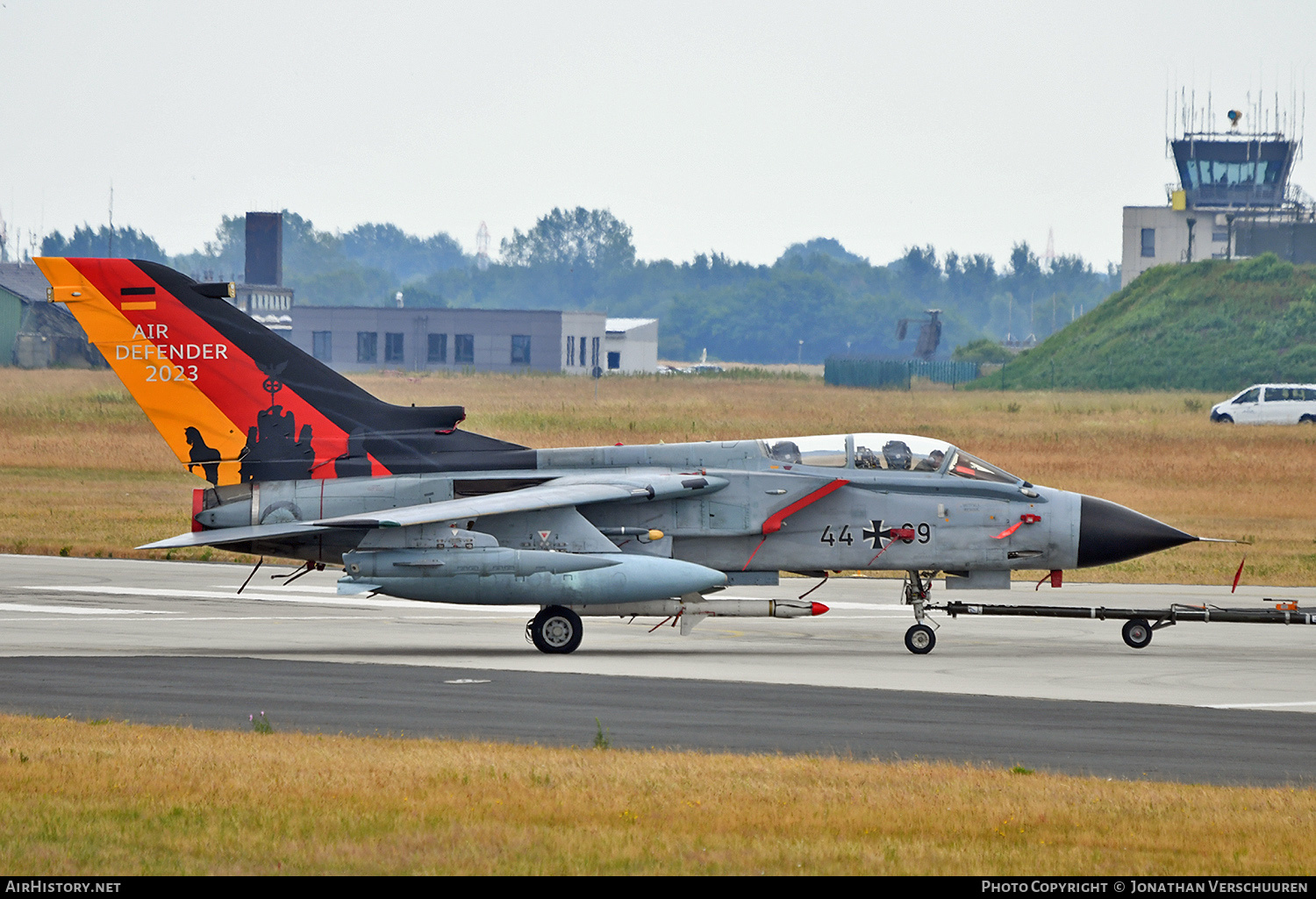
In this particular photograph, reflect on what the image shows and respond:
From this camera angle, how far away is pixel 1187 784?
1071cm

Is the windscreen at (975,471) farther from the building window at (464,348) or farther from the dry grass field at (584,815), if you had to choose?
the building window at (464,348)

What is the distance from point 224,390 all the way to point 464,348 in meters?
98.6

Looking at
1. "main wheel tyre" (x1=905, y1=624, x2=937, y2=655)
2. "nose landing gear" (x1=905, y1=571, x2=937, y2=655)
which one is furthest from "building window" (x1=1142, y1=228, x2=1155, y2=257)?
"main wheel tyre" (x1=905, y1=624, x2=937, y2=655)

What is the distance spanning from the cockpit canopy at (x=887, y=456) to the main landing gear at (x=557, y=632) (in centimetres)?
327

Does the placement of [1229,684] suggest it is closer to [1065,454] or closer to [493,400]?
[1065,454]

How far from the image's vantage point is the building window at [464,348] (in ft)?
382

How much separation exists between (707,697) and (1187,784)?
5.16 meters

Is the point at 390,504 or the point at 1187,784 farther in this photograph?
the point at 390,504

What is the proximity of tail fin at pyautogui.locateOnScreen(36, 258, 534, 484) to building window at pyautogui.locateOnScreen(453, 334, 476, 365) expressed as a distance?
97779 mm

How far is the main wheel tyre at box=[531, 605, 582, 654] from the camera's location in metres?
18.1

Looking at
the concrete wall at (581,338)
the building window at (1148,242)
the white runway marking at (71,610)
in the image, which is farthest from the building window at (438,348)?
the white runway marking at (71,610)

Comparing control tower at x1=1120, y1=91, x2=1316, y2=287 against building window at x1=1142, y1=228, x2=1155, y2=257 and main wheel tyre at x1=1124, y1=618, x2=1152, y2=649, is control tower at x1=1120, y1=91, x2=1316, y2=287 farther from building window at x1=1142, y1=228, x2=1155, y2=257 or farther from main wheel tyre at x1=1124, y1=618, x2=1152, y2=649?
main wheel tyre at x1=1124, y1=618, x2=1152, y2=649

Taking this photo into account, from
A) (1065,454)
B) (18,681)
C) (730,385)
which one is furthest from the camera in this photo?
(730,385)

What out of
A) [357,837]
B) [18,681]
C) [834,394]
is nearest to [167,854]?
[357,837]
